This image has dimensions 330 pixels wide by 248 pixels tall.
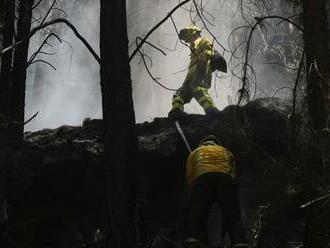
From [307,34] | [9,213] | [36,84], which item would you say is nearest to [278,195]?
[307,34]

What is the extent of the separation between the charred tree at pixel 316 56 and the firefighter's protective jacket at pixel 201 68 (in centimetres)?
313

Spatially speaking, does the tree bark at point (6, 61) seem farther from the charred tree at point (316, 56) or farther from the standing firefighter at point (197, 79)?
the charred tree at point (316, 56)

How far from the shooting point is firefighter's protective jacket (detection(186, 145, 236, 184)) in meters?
6.37

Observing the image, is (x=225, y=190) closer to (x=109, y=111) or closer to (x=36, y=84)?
(x=109, y=111)

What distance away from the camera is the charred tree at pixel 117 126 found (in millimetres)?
6160

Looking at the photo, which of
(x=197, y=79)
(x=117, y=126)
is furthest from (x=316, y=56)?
(x=197, y=79)

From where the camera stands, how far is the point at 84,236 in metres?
8.09

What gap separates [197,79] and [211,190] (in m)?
3.25

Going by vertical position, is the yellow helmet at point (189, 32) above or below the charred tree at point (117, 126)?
above

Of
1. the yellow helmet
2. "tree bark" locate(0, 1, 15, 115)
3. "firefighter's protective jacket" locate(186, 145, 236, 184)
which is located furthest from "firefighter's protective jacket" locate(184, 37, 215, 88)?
"firefighter's protective jacket" locate(186, 145, 236, 184)

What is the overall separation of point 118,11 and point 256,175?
125 inches

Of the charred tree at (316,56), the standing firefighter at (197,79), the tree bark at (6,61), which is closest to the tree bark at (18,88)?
the tree bark at (6,61)

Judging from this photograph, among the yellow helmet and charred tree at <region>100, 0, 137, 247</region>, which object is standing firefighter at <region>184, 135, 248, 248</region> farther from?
the yellow helmet

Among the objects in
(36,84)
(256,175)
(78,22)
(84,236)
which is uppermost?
(78,22)
